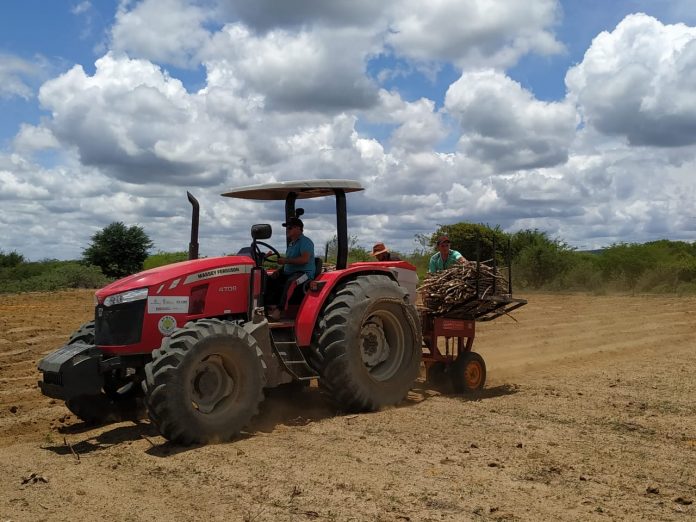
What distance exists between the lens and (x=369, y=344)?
8.00 m

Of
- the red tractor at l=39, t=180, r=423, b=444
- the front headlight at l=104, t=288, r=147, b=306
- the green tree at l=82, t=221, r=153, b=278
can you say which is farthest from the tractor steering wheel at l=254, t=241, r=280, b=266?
the green tree at l=82, t=221, r=153, b=278

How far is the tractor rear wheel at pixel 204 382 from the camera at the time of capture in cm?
581

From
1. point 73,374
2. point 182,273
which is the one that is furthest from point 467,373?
point 73,374

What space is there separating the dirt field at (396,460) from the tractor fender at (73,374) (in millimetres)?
491

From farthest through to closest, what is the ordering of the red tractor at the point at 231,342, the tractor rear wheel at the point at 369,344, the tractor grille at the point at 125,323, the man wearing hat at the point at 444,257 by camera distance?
the man wearing hat at the point at 444,257 < the tractor rear wheel at the point at 369,344 < the tractor grille at the point at 125,323 < the red tractor at the point at 231,342

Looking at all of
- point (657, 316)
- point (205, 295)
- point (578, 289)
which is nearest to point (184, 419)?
point (205, 295)

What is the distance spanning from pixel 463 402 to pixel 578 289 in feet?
82.0

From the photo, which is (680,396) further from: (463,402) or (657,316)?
(657,316)

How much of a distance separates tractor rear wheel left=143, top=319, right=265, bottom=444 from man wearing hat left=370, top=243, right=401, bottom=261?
128 inches

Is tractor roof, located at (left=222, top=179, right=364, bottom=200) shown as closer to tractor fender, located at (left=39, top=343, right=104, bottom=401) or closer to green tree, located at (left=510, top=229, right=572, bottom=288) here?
tractor fender, located at (left=39, top=343, right=104, bottom=401)

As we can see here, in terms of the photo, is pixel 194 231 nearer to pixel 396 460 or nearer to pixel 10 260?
pixel 396 460

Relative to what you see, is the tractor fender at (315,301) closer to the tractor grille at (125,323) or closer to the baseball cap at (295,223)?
the baseball cap at (295,223)

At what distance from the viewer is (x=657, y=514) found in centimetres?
443

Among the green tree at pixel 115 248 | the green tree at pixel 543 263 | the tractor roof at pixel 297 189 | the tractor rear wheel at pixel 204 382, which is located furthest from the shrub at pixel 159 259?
the tractor rear wheel at pixel 204 382
